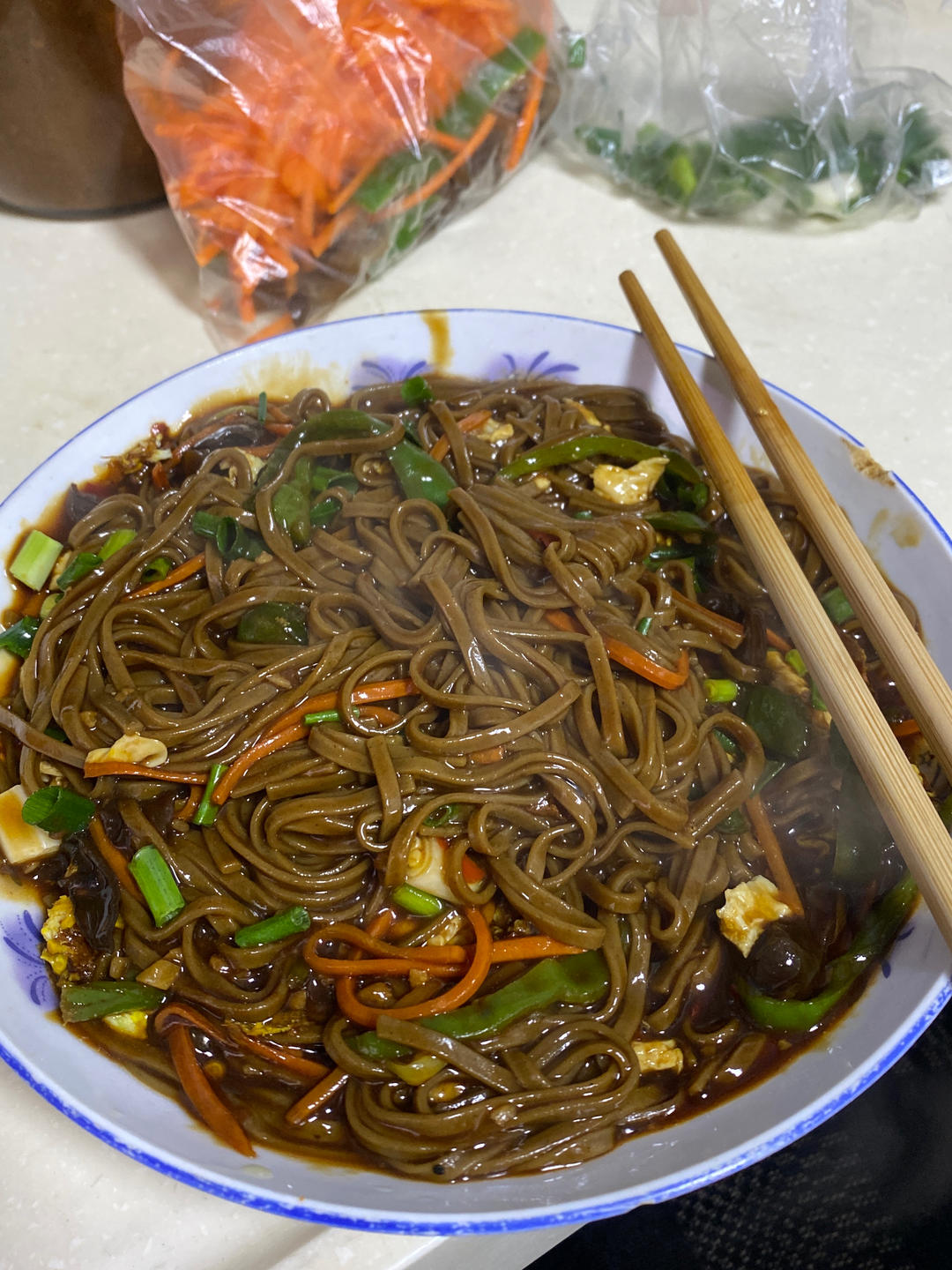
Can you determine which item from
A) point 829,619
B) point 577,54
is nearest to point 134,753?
point 829,619

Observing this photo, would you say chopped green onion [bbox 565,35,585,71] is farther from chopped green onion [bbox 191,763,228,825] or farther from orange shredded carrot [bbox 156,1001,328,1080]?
orange shredded carrot [bbox 156,1001,328,1080]

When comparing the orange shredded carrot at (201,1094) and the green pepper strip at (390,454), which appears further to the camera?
the green pepper strip at (390,454)

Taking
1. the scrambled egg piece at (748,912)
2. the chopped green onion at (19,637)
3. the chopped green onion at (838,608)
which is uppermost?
the chopped green onion at (838,608)

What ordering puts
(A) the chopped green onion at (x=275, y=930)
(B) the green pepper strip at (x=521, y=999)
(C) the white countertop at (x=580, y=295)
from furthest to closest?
(C) the white countertop at (x=580, y=295) → (A) the chopped green onion at (x=275, y=930) → (B) the green pepper strip at (x=521, y=999)

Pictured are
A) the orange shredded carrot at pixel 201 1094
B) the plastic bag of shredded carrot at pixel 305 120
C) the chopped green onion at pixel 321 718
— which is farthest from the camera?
the plastic bag of shredded carrot at pixel 305 120

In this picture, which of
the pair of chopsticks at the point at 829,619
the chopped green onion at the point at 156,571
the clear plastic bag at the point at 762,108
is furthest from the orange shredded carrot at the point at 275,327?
the clear plastic bag at the point at 762,108

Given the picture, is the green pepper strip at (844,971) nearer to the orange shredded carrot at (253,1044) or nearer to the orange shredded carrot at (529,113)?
the orange shredded carrot at (253,1044)

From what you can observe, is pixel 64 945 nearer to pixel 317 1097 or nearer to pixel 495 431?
pixel 317 1097
